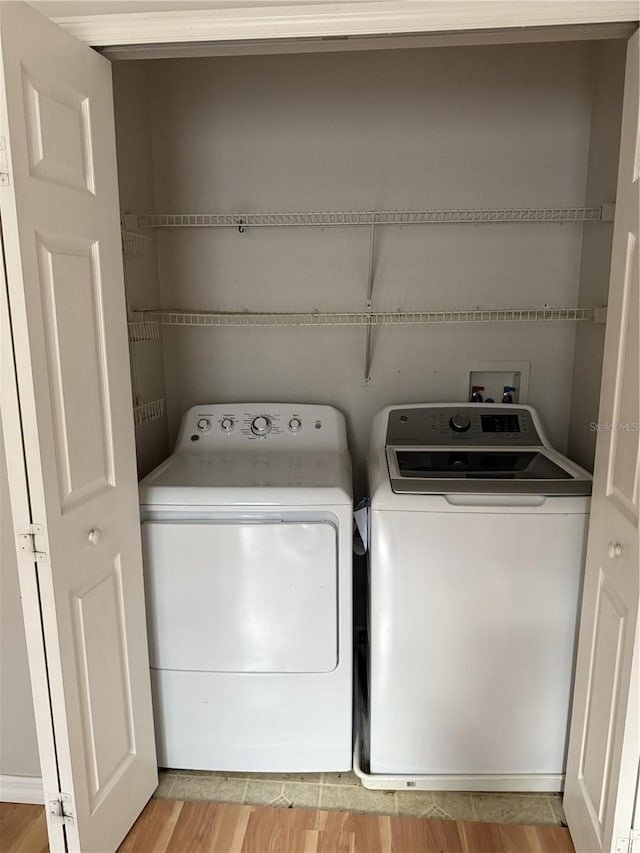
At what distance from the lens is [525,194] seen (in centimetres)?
225

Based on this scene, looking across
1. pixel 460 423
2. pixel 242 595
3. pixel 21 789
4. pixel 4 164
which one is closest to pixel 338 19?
pixel 4 164

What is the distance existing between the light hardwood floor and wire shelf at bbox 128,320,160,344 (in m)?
1.49

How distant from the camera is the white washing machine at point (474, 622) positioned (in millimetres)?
1675

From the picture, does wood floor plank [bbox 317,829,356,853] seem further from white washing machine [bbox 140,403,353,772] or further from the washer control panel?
the washer control panel

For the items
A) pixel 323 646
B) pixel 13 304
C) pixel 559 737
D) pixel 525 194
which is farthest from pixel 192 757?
pixel 525 194

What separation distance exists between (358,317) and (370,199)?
1.46 feet

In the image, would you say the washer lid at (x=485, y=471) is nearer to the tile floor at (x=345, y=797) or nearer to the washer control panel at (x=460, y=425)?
the washer control panel at (x=460, y=425)

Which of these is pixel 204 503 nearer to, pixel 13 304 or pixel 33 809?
pixel 13 304

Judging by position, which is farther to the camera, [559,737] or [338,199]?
[338,199]

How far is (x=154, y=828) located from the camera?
1.71 m

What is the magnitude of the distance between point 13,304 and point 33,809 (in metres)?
1.51

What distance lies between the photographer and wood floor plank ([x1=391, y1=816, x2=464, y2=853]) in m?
1.65

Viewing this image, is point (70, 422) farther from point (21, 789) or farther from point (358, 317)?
point (358, 317)

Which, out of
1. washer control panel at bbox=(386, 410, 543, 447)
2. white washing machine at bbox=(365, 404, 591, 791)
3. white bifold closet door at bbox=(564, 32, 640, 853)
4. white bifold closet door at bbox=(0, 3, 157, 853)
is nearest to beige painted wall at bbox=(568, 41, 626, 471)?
washer control panel at bbox=(386, 410, 543, 447)
